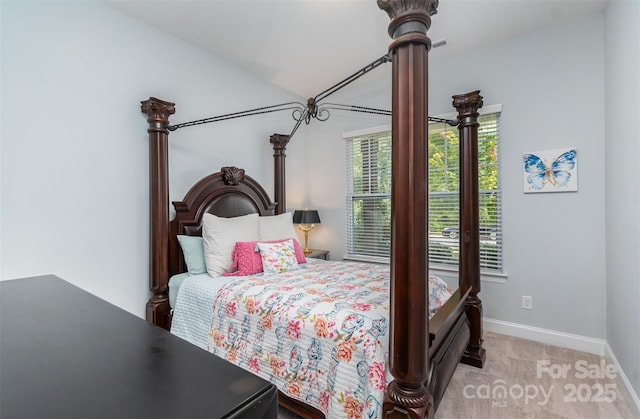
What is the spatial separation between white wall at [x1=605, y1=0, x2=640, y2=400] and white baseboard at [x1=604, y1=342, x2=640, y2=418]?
5 cm

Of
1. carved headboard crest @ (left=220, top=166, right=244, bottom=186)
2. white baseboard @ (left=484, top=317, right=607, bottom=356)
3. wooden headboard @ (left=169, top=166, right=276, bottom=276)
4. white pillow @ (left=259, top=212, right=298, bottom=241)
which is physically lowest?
white baseboard @ (left=484, top=317, right=607, bottom=356)

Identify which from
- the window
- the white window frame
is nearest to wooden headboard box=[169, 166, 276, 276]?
the white window frame

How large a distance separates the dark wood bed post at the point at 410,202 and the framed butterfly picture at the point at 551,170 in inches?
83.7

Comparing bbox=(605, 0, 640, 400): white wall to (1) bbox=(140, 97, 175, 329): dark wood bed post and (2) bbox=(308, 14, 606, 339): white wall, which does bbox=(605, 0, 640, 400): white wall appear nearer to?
(2) bbox=(308, 14, 606, 339): white wall

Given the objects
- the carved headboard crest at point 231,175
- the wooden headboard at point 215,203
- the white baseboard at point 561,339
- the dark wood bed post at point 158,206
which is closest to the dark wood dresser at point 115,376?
the dark wood bed post at point 158,206

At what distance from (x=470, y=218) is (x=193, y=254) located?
7.42 ft

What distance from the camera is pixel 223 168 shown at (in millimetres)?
3031

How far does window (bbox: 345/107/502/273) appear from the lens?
9.95ft

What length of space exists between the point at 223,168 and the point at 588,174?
3239 mm

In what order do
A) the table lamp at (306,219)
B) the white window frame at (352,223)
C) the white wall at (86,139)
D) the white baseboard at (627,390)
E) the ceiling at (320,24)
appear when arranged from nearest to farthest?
the white baseboard at (627,390)
the white wall at (86,139)
the ceiling at (320,24)
the white window frame at (352,223)
the table lamp at (306,219)

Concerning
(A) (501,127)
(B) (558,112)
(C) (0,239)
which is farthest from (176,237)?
(B) (558,112)

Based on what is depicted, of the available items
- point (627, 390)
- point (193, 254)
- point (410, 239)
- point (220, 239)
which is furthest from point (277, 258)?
point (627, 390)

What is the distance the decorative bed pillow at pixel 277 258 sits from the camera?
256 cm

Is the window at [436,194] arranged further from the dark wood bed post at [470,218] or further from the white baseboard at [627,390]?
the white baseboard at [627,390]
